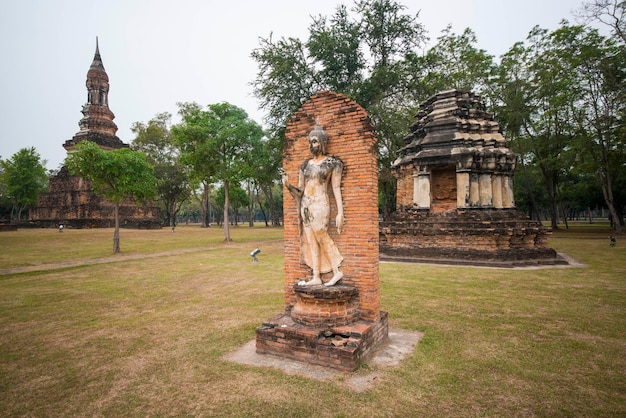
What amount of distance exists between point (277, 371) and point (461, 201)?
10812 mm

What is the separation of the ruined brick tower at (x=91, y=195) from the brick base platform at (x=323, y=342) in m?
34.3

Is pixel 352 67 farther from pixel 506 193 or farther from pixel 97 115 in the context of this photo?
pixel 97 115

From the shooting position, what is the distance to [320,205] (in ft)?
15.2

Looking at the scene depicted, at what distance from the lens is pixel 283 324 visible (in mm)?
4465

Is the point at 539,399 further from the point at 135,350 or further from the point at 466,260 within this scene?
the point at 466,260

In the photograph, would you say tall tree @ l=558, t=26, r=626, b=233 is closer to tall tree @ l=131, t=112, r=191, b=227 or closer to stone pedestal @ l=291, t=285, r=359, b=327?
stone pedestal @ l=291, t=285, r=359, b=327

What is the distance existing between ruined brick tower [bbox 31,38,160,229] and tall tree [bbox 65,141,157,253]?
782 inches

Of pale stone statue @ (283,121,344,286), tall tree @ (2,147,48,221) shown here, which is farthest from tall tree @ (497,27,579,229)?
tall tree @ (2,147,48,221)

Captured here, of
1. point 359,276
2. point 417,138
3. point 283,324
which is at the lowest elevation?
point 283,324

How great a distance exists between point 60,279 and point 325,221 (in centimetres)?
909

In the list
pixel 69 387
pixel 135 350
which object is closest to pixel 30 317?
pixel 135 350

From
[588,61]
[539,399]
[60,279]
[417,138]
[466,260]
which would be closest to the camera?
[539,399]

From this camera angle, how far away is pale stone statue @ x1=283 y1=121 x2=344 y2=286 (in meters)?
4.62

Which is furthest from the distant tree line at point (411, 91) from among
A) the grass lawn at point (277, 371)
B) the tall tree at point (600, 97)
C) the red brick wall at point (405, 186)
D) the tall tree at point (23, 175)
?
the tall tree at point (23, 175)
